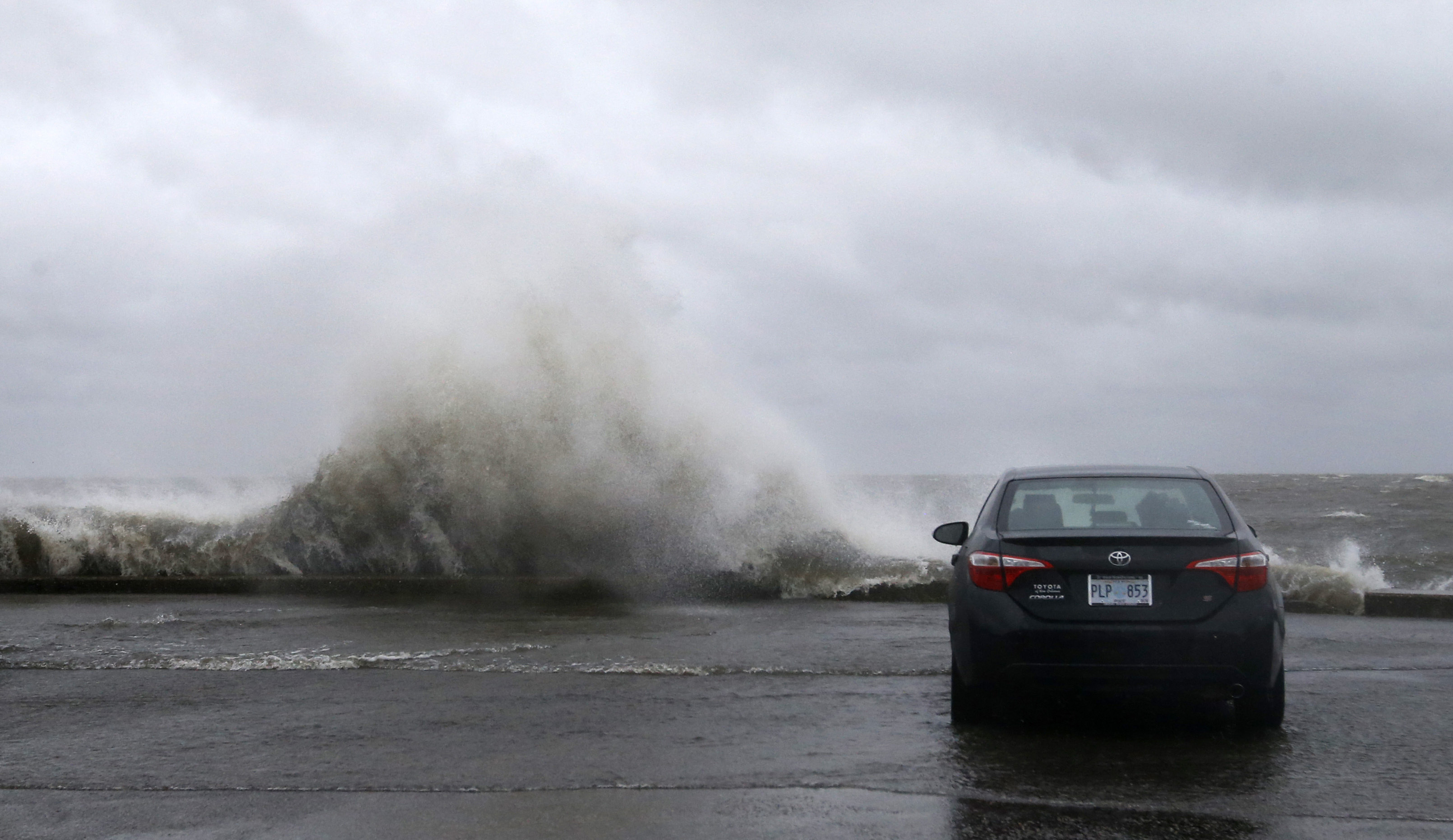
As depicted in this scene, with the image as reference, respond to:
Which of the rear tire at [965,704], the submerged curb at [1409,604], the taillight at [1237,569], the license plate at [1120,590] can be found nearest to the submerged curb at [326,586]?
the rear tire at [965,704]

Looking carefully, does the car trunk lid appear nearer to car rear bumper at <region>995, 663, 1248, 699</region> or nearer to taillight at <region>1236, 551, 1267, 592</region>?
taillight at <region>1236, 551, 1267, 592</region>

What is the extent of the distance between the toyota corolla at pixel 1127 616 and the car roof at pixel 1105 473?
1.66ft

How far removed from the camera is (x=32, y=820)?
14.7 feet

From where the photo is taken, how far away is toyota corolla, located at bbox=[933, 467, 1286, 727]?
5531 mm

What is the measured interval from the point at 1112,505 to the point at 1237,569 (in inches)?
33.9

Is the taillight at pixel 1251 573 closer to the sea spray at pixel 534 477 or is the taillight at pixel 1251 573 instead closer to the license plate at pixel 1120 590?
the license plate at pixel 1120 590

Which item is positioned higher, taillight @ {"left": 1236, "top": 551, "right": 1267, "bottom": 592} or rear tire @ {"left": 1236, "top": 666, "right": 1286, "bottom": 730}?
taillight @ {"left": 1236, "top": 551, "right": 1267, "bottom": 592}

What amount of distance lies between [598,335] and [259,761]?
11.7 metres

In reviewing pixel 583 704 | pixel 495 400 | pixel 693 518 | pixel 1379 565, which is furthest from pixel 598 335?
pixel 1379 565

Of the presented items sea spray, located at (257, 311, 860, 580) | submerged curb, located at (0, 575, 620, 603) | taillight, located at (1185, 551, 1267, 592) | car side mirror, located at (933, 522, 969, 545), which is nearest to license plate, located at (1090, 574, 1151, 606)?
taillight, located at (1185, 551, 1267, 592)

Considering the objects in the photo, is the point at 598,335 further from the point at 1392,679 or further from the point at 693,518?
the point at 1392,679

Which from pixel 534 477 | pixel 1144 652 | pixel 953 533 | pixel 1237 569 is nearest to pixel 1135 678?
pixel 1144 652

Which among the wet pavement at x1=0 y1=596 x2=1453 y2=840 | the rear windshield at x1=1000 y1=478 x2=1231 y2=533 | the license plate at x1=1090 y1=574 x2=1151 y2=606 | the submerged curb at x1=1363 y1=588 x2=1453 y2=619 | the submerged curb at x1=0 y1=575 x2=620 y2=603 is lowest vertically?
the wet pavement at x1=0 y1=596 x2=1453 y2=840

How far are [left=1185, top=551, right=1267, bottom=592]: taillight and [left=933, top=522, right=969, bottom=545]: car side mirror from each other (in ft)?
4.75
